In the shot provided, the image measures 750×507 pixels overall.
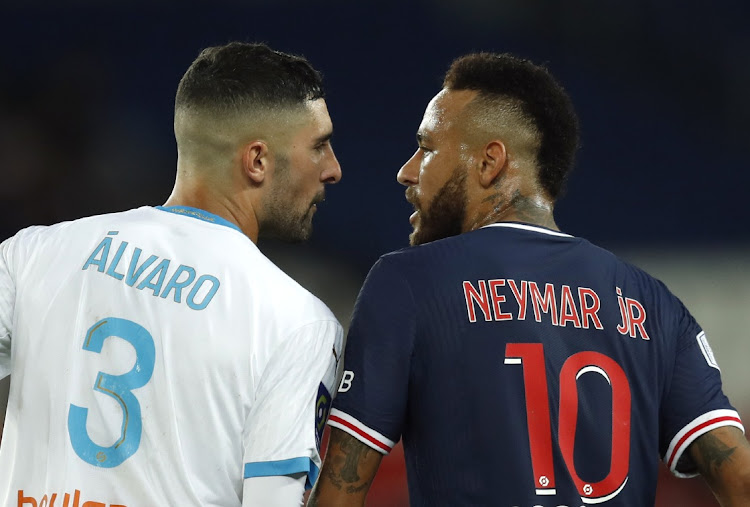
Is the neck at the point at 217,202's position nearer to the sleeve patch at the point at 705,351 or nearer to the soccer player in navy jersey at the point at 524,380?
the soccer player in navy jersey at the point at 524,380

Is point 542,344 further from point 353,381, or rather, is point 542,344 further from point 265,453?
point 265,453

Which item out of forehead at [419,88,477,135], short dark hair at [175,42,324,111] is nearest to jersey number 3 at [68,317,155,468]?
short dark hair at [175,42,324,111]

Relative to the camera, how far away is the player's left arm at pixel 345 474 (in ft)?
7.31

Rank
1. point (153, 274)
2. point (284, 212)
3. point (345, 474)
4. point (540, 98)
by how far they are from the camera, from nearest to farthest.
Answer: point (153, 274)
point (345, 474)
point (284, 212)
point (540, 98)

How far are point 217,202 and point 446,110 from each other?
710 millimetres

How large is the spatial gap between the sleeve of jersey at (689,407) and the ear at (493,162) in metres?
0.61

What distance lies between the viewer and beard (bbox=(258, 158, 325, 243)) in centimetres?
244

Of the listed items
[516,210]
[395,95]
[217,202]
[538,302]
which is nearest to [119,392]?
[217,202]

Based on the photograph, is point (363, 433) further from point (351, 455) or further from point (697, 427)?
point (697, 427)

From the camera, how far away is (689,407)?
7.94 feet

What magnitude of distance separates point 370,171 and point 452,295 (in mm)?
6064

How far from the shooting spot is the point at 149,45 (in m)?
8.58

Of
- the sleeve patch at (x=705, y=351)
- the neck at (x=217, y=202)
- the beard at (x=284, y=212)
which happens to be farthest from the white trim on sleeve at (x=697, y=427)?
the neck at (x=217, y=202)

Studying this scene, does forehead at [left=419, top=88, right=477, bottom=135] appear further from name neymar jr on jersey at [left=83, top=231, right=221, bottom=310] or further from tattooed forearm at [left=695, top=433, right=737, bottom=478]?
tattooed forearm at [left=695, top=433, right=737, bottom=478]
